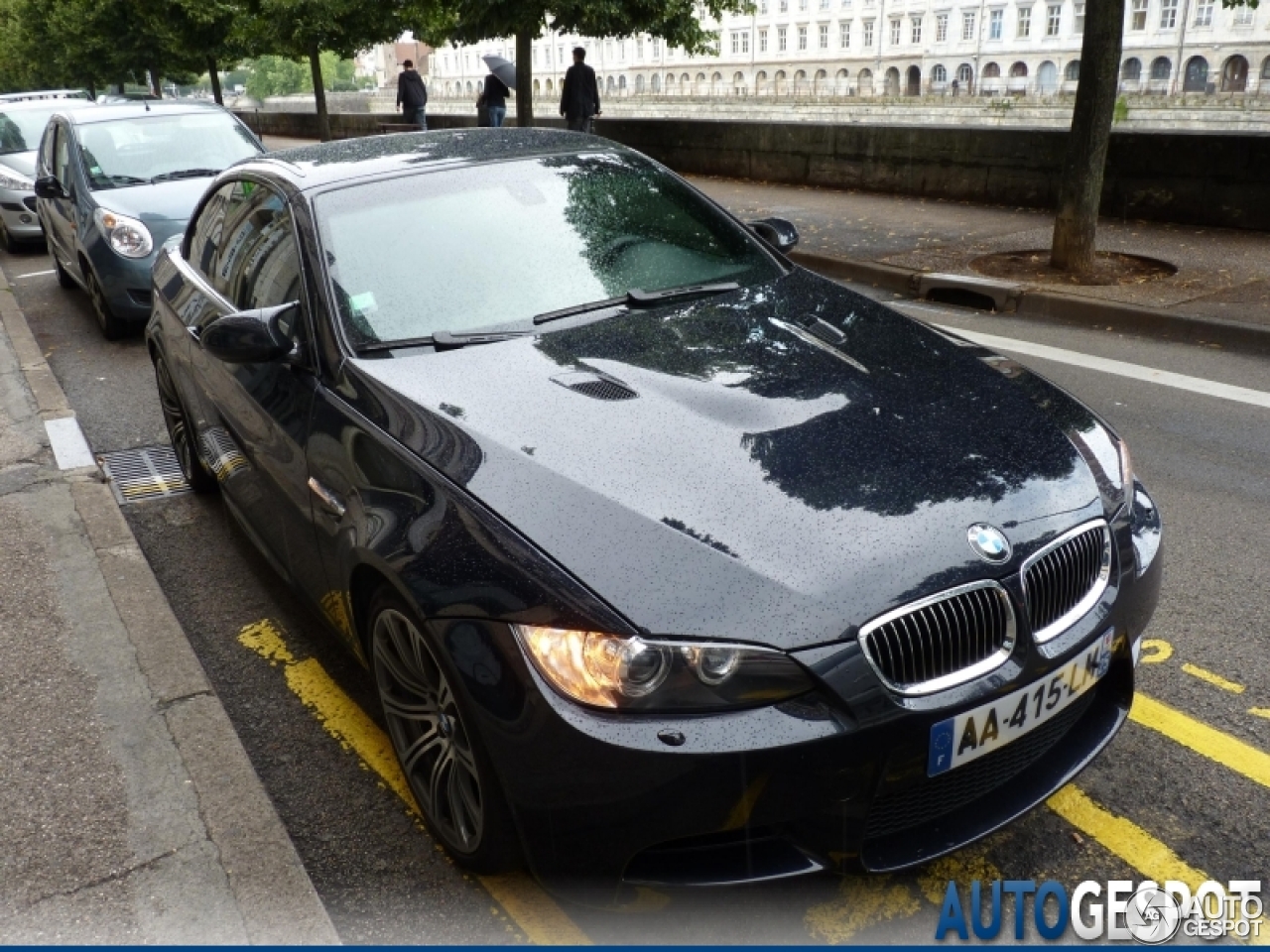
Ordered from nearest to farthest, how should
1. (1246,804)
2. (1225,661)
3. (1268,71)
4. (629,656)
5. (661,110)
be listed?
(629,656) → (1246,804) → (1225,661) → (661,110) → (1268,71)

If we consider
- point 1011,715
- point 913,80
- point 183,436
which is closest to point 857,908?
point 1011,715

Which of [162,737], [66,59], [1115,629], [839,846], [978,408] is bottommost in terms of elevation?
[162,737]

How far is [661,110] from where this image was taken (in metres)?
64.6

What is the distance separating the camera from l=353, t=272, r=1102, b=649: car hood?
226 cm

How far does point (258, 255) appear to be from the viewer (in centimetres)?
399

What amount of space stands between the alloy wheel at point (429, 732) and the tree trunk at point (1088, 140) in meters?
7.88

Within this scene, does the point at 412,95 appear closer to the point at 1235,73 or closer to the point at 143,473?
the point at 143,473

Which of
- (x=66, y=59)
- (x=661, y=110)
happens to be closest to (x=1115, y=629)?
(x=66, y=59)

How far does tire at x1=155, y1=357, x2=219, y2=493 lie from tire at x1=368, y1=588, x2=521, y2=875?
266 cm

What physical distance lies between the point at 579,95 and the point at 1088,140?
1103cm

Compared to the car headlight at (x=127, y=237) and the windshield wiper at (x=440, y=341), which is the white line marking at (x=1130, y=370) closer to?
the windshield wiper at (x=440, y=341)

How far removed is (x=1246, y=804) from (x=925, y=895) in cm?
90

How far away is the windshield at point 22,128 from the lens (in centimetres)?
1465

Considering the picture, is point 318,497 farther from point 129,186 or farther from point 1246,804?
point 129,186
